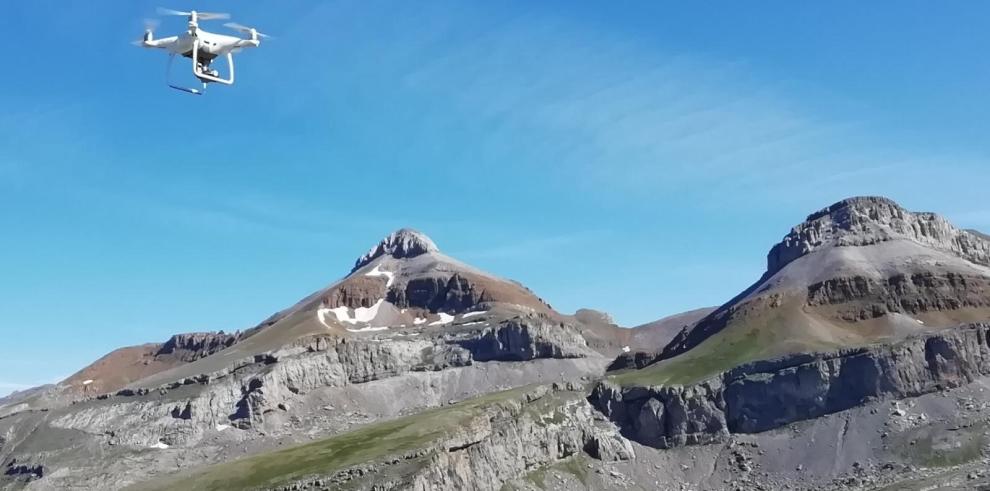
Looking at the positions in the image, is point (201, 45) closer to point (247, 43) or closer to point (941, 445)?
point (247, 43)

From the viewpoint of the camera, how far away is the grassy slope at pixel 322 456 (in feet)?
505

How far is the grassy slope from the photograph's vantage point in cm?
15400

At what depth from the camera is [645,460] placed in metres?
198

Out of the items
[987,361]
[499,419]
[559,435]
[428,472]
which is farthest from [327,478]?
[987,361]

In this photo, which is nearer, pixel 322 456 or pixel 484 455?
pixel 322 456

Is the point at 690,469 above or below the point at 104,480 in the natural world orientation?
below

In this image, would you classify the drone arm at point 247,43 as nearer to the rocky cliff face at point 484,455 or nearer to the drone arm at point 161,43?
the drone arm at point 161,43

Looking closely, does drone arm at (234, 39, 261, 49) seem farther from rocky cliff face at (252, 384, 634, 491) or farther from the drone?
rocky cliff face at (252, 384, 634, 491)

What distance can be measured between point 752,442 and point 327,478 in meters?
92.7

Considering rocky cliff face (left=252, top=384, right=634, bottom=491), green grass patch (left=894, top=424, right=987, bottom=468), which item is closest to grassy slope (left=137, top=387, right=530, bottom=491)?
rocky cliff face (left=252, top=384, right=634, bottom=491)

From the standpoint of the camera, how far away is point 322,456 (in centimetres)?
16612

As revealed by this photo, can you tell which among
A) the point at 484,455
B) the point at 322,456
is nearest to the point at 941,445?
the point at 484,455

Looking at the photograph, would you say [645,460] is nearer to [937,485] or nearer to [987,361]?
[937,485]

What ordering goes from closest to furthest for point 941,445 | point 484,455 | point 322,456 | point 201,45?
point 201,45
point 322,456
point 941,445
point 484,455
